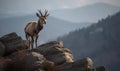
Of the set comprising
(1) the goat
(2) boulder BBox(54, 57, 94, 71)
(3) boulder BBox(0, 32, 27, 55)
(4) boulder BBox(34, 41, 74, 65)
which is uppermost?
(1) the goat

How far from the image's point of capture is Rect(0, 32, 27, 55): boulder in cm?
5266

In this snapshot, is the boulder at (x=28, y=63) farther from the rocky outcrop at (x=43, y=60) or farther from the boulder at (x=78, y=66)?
the boulder at (x=78, y=66)

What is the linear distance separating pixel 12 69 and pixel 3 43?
349 inches

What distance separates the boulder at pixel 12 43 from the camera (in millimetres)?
52656

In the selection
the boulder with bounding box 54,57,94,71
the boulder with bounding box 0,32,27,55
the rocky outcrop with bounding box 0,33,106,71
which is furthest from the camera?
the boulder with bounding box 0,32,27,55

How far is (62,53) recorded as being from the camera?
49.4 m

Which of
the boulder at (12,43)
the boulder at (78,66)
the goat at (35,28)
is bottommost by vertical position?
the boulder at (78,66)

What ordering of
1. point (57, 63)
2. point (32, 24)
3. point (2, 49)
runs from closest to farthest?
point (57, 63)
point (2, 49)
point (32, 24)

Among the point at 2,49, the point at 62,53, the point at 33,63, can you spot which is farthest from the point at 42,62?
the point at 2,49

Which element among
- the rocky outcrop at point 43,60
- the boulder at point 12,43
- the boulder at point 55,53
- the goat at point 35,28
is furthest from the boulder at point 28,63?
the goat at point 35,28

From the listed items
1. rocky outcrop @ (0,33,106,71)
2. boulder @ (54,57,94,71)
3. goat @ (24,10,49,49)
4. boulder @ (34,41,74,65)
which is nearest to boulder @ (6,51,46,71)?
rocky outcrop @ (0,33,106,71)

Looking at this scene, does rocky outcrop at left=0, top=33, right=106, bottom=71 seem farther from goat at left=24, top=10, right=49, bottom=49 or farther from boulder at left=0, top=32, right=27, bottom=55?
goat at left=24, top=10, right=49, bottom=49

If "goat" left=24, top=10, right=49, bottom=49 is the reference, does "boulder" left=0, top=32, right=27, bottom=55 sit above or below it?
below

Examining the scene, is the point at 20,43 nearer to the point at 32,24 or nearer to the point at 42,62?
the point at 32,24
